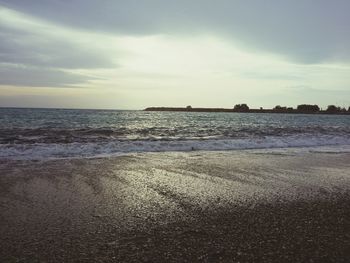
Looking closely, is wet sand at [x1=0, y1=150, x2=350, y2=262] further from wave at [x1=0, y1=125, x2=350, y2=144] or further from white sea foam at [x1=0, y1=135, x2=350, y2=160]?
wave at [x1=0, y1=125, x2=350, y2=144]

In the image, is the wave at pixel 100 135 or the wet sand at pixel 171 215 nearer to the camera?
the wet sand at pixel 171 215

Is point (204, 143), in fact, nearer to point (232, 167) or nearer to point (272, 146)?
point (272, 146)

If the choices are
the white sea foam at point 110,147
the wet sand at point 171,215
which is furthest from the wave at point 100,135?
the wet sand at point 171,215

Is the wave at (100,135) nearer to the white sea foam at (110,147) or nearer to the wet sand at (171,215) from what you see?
the white sea foam at (110,147)

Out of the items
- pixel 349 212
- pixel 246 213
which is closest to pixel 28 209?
pixel 246 213

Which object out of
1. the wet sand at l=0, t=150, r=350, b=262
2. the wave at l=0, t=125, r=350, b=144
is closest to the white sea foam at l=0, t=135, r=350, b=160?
the wave at l=0, t=125, r=350, b=144

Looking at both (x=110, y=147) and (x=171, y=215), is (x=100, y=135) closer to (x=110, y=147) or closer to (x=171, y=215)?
(x=110, y=147)

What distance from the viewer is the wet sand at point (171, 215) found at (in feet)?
12.7

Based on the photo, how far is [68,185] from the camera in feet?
23.9

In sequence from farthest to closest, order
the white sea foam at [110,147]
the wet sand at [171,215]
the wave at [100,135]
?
1. the wave at [100,135]
2. the white sea foam at [110,147]
3. the wet sand at [171,215]

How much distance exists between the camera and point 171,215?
5250 mm

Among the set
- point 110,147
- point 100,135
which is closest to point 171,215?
point 110,147

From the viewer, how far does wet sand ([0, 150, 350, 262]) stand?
3879mm

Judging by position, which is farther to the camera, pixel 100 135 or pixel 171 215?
pixel 100 135
